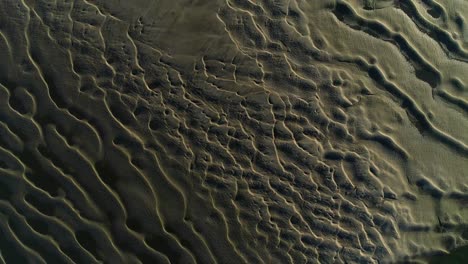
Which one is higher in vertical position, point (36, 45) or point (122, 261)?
point (36, 45)

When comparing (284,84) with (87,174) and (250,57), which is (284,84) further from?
(87,174)

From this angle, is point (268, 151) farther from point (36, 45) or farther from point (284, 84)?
point (36, 45)

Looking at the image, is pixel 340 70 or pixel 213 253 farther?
pixel 340 70

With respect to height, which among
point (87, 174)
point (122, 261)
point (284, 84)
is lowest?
point (122, 261)

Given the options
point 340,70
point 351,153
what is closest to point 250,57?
point 340,70

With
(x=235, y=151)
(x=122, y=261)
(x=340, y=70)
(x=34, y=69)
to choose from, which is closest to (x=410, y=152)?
(x=340, y=70)

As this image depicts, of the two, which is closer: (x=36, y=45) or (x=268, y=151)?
(x=268, y=151)
